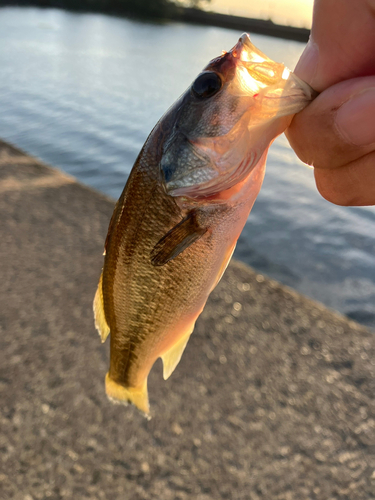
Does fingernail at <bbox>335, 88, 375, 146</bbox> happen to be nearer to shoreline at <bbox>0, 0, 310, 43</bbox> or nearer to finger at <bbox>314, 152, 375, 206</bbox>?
finger at <bbox>314, 152, 375, 206</bbox>

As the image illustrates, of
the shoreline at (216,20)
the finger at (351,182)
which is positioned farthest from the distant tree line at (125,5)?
the finger at (351,182)

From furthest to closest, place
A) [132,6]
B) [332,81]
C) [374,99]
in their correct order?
[132,6], [332,81], [374,99]

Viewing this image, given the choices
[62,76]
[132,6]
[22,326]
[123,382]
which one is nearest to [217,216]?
[123,382]

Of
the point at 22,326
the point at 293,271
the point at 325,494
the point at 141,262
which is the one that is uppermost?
the point at 141,262

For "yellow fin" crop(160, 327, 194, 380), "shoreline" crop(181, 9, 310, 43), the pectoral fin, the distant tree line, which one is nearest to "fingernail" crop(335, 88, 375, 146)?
the pectoral fin

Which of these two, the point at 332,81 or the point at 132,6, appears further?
the point at 132,6

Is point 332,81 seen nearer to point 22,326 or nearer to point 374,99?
point 374,99

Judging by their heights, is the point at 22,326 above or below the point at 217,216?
below
